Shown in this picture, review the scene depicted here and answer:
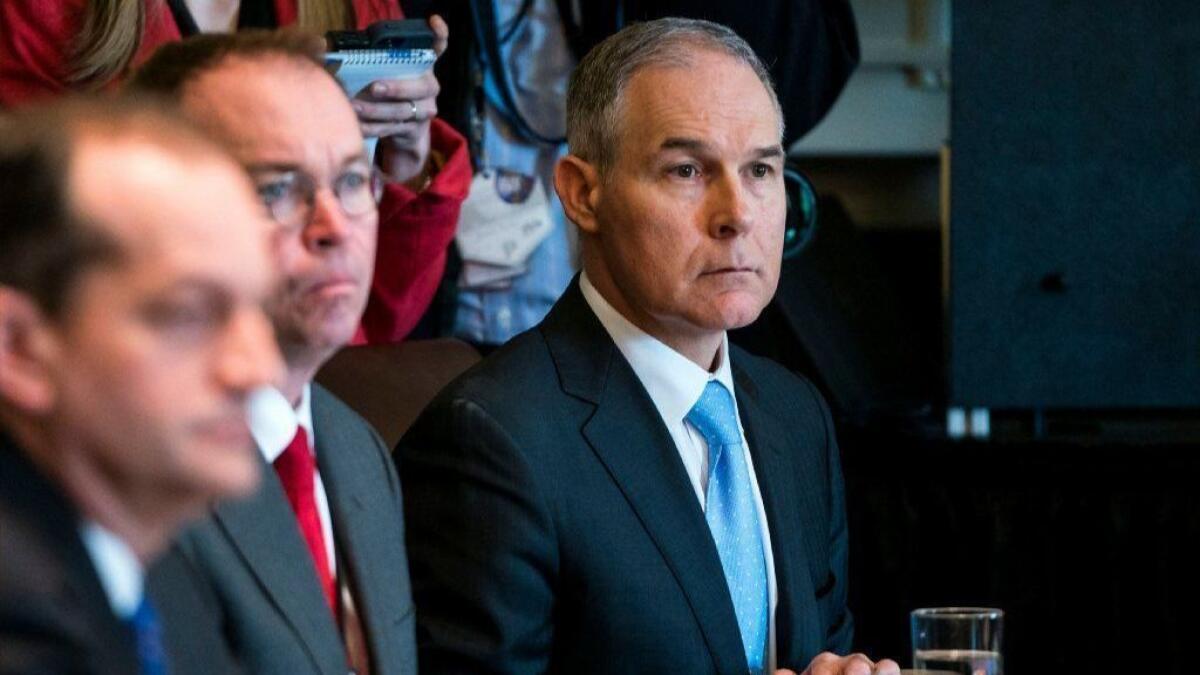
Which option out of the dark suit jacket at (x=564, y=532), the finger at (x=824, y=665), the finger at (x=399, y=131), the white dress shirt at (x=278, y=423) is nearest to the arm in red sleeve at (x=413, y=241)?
the finger at (x=399, y=131)

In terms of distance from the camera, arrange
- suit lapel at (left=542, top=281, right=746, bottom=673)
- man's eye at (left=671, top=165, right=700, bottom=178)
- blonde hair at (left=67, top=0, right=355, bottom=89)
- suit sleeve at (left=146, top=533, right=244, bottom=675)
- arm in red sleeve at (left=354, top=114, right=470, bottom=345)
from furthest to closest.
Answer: arm in red sleeve at (left=354, top=114, right=470, bottom=345)
blonde hair at (left=67, top=0, right=355, bottom=89)
man's eye at (left=671, top=165, right=700, bottom=178)
suit lapel at (left=542, top=281, right=746, bottom=673)
suit sleeve at (left=146, top=533, right=244, bottom=675)

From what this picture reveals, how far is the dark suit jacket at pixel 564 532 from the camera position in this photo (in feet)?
5.76

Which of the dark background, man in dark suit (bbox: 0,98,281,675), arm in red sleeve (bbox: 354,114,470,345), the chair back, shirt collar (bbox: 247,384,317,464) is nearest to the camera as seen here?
man in dark suit (bbox: 0,98,281,675)

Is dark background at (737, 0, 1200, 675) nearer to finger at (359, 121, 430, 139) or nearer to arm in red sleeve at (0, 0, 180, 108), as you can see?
finger at (359, 121, 430, 139)

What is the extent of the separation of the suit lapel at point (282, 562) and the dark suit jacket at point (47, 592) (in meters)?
0.44

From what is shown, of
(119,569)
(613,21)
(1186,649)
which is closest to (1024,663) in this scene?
(1186,649)

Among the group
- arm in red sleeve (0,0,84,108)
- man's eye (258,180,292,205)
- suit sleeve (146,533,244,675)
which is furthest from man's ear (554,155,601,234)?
suit sleeve (146,533,244,675)

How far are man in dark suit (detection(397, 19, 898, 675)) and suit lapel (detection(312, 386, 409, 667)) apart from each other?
0.27m

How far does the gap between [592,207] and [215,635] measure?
95cm

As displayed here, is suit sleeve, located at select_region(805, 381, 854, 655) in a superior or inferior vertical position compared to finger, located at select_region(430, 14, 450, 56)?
inferior

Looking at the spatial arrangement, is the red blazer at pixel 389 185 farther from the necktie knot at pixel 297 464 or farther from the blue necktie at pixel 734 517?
the necktie knot at pixel 297 464

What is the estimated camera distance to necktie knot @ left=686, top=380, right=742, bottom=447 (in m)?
1.97

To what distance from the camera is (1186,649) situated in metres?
3.00

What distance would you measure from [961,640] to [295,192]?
79 centimetres
